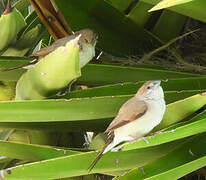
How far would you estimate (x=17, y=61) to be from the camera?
130 cm

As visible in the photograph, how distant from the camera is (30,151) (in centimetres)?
110

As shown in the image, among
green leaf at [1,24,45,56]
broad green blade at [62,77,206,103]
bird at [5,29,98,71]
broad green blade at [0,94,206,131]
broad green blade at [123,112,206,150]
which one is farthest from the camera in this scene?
green leaf at [1,24,45,56]

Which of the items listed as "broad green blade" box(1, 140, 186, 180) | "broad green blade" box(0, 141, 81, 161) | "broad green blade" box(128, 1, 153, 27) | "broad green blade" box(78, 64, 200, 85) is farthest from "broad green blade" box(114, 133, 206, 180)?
"broad green blade" box(128, 1, 153, 27)

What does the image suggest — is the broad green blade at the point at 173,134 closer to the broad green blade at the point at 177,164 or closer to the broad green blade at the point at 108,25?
the broad green blade at the point at 177,164

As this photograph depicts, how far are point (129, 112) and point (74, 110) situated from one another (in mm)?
101

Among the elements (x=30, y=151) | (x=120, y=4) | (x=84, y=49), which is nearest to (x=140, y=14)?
(x=120, y=4)

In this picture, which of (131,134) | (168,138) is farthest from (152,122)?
(168,138)

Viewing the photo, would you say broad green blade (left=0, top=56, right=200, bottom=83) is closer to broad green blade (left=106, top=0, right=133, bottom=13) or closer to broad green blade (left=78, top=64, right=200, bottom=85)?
broad green blade (left=78, top=64, right=200, bottom=85)

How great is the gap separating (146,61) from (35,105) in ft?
1.57

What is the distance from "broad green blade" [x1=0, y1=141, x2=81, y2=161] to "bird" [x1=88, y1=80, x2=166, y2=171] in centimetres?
9

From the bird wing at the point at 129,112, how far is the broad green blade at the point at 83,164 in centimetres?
5

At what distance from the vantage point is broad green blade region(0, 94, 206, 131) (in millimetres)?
1064

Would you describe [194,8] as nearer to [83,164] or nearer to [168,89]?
[168,89]

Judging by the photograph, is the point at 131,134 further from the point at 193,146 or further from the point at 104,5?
the point at 104,5
